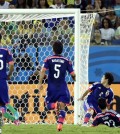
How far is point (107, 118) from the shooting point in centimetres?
1390

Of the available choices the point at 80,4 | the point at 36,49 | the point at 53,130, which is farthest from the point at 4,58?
the point at 80,4

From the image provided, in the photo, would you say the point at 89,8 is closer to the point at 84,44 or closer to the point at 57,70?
the point at 84,44

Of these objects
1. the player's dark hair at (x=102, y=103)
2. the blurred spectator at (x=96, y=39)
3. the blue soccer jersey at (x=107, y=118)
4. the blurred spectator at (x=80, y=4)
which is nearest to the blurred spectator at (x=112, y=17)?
the blurred spectator at (x=80, y=4)

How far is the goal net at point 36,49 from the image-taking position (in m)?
16.2

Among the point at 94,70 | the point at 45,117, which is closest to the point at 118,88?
the point at 94,70

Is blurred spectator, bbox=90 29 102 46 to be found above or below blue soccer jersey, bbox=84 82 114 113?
above

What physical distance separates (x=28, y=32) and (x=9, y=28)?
0.42 m

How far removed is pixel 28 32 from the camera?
16.5 meters

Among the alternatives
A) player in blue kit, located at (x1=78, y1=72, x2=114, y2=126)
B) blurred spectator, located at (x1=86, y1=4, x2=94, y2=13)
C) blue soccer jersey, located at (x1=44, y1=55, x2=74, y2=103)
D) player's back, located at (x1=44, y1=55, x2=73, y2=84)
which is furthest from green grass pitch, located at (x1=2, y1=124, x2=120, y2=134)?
blurred spectator, located at (x1=86, y1=4, x2=94, y2=13)

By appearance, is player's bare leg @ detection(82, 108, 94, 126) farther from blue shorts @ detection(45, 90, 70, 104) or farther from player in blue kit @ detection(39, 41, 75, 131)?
blue shorts @ detection(45, 90, 70, 104)

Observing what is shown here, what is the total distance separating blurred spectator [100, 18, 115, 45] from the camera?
1823cm

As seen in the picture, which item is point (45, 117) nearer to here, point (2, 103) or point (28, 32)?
point (28, 32)

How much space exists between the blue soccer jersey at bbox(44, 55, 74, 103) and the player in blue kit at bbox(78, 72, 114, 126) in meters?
1.24

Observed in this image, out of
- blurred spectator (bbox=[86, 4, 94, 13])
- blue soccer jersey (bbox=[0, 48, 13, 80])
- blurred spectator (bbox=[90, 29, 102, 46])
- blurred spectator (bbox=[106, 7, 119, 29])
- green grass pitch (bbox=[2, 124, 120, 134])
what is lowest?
green grass pitch (bbox=[2, 124, 120, 134])
